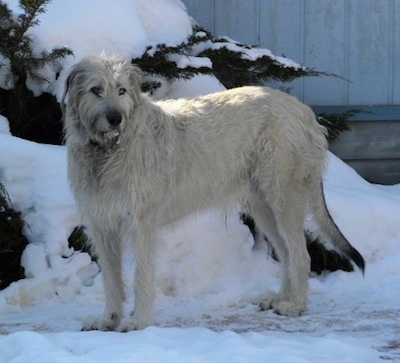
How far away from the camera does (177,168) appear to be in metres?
5.79

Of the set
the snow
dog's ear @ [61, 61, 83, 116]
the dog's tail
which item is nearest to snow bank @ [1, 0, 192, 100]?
the snow

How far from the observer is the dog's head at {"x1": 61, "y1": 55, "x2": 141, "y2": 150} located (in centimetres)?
531

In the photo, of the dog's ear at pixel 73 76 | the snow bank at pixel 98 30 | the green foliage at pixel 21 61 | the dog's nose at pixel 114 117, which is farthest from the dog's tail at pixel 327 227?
the green foliage at pixel 21 61

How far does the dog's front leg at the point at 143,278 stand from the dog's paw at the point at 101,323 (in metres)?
0.15

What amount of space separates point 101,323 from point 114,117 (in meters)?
1.37

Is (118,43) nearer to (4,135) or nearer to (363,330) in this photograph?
(4,135)

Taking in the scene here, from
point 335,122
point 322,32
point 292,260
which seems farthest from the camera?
point 322,32

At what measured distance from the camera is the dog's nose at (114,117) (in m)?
5.26

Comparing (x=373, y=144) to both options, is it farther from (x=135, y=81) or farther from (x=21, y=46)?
(x=135, y=81)

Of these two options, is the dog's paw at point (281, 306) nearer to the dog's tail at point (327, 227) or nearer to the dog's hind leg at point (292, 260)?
the dog's hind leg at point (292, 260)

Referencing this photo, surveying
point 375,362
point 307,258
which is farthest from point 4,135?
point 375,362

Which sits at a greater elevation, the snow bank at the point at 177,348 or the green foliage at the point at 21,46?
the green foliage at the point at 21,46

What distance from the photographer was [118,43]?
781cm

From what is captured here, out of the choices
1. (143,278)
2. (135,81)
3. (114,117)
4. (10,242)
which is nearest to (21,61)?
(10,242)
